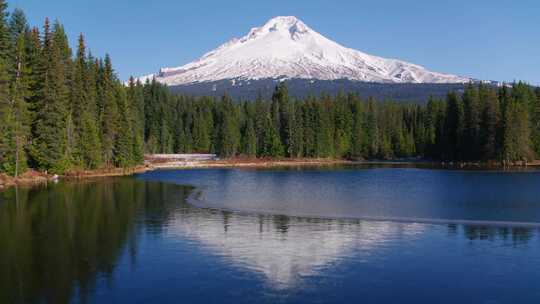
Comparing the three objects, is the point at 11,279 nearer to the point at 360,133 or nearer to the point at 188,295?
the point at 188,295

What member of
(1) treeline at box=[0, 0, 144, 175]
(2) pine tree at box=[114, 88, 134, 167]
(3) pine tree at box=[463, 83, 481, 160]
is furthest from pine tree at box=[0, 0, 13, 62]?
(3) pine tree at box=[463, 83, 481, 160]

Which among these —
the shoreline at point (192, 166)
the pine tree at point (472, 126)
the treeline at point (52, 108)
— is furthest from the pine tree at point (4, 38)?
the pine tree at point (472, 126)

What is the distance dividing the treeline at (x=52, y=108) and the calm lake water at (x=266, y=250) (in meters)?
12.3

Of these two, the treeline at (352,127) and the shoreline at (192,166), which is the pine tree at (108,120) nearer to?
the shoreline at (192,166)

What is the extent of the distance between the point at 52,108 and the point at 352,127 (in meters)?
99.5

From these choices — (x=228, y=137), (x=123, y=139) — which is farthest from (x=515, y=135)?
(x=123, y=139)

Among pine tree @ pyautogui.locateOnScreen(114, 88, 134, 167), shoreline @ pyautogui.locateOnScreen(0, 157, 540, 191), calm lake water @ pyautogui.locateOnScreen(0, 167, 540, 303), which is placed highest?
pine tree @ pyautogui.locateOnScreen(114, 88, 134, 167)

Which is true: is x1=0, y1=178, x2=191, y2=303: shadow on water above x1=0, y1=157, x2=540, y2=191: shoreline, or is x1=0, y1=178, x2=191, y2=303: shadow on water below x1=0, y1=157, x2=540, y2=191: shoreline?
below

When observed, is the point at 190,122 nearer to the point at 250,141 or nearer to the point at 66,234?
the point at 250,141

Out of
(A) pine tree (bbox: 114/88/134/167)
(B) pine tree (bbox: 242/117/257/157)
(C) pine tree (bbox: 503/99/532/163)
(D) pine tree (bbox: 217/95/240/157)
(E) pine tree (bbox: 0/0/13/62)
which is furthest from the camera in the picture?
(D) pine tree (bbox: 217/95/240/157)

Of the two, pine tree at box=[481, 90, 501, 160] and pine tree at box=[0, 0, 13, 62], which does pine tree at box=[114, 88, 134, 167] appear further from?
pine tree at box=[481, 90, 501, 160]

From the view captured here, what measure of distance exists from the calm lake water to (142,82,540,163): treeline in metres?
72.9

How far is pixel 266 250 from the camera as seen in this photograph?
24.2m

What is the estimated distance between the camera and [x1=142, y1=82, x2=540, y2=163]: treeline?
11338 centimetres
